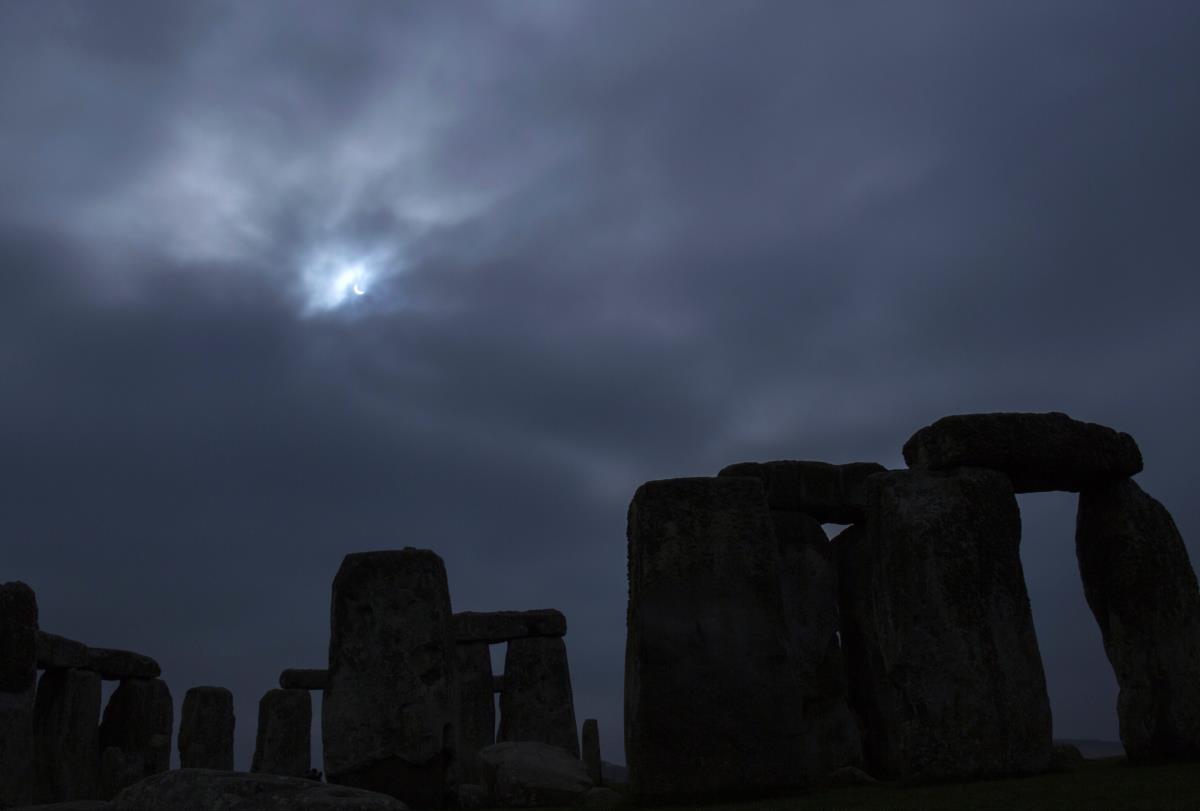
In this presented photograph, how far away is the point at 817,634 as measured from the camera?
42.0ft

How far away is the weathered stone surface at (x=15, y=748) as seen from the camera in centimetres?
941

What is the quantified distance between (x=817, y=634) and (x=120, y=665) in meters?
11.4

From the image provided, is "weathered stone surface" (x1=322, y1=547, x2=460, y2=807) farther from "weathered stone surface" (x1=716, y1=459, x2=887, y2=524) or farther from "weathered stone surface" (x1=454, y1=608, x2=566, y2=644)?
"weathered stone surface" (x1=454, y1=608, x2=566, y2=644)

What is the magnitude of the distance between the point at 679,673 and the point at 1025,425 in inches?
140

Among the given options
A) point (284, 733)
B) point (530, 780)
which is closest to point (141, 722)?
point (284, 733)

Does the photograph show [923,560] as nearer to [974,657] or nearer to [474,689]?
[974,657]

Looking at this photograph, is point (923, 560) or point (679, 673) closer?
point (679, 673)

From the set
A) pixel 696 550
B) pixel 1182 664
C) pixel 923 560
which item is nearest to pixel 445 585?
pixel 696 550

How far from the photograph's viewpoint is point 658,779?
24.7 feet

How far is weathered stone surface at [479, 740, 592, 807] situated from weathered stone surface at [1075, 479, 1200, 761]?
4985 mm

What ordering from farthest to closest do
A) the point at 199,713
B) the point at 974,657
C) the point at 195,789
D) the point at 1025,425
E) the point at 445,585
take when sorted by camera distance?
the point at 199,713
the point at 445,585
the point at 1025,425
the point at 974,657
the point at 195,789

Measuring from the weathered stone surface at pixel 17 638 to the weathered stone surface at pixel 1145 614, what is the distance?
9.55 m

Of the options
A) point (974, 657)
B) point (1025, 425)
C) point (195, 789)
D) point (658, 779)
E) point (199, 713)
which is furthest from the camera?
point (199, 713)

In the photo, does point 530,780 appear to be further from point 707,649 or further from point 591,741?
point 591,741
